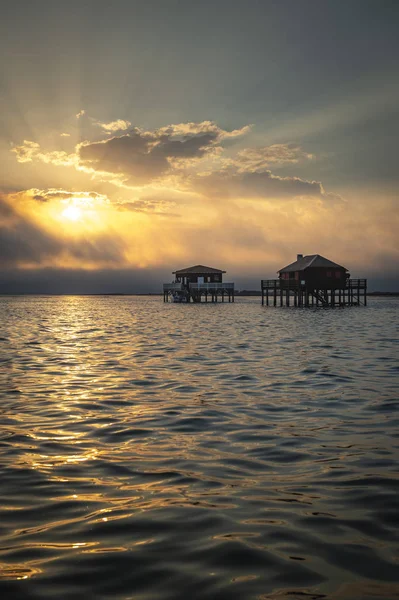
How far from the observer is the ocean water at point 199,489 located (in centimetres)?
373

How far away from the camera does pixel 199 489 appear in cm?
551

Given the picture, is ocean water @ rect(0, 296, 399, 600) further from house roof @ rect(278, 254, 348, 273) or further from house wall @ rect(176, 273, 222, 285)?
house wall @ rect(176, 273, 222, 285)

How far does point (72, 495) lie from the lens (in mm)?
5332

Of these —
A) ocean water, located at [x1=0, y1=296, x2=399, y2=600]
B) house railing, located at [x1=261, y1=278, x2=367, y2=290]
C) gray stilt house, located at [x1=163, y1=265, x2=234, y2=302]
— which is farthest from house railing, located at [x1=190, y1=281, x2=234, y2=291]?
ocean water, located at [x1=0, y1=296, x2=399, y2=600]

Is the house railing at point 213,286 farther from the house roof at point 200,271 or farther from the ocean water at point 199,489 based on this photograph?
the ocean water at point 199,489

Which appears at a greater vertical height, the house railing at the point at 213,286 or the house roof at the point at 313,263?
the house roof at the point at 313,263

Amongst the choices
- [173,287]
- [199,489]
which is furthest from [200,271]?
[199,489]

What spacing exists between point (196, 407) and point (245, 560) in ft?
18.9

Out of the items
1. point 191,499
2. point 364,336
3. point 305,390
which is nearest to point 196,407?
point 305,390

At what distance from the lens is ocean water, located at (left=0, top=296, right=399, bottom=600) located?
373cm

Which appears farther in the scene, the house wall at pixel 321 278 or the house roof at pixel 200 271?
the house roof at pixel 200 271

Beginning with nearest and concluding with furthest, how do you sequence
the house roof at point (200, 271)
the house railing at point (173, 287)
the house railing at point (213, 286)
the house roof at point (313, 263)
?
the house roof at point (313, 263) → the house railing at point (213, 286) → the house roof at point (200, 271) → the house railing at point (173, 287)

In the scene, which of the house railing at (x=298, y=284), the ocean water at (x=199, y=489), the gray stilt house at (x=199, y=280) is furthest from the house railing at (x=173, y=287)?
the ocean water at (x=199, y=489)

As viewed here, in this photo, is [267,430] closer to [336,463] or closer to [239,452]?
[239,452]
